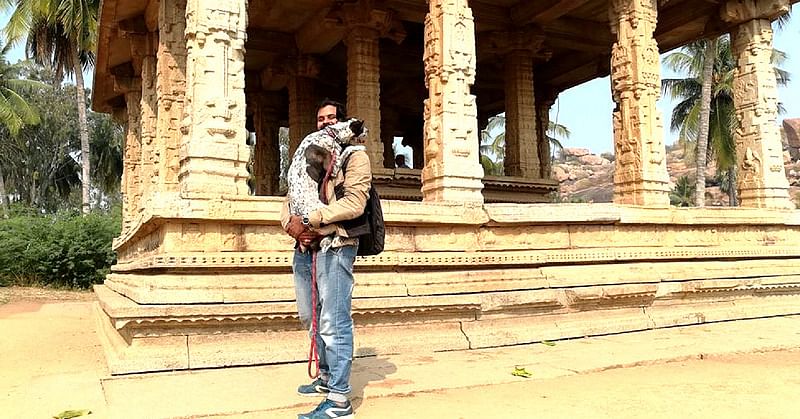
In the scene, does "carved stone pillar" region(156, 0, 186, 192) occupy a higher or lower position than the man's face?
higher

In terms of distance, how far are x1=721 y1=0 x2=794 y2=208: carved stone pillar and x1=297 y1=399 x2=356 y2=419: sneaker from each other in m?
7.98

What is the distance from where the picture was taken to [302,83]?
1280cm

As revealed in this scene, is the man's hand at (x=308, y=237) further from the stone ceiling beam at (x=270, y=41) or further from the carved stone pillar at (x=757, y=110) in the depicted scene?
the stone ceiling beam at (x=270, y=41)

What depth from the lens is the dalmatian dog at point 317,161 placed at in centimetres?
322

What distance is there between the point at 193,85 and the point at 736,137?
812cm

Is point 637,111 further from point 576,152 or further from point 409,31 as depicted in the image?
point 576,152

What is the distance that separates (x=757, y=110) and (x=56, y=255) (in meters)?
16.5

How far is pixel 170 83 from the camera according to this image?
7945mm

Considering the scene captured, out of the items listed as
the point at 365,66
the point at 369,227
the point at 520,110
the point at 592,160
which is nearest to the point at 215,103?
the point at 369,227

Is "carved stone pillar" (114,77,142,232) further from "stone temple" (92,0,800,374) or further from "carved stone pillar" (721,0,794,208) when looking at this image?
"carved stone pillar" (721,0,794,208)

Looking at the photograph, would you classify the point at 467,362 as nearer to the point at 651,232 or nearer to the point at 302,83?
the point at 651,232

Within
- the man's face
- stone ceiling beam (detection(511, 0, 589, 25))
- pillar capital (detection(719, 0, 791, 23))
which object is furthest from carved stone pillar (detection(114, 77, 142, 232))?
pillar capital (detection(719, 0, 791, 23))

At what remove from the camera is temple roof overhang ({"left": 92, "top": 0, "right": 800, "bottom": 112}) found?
10062 mm

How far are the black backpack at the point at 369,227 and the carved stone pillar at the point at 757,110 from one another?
7.60m
